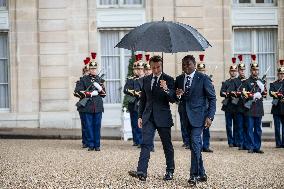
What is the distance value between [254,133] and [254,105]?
60 cm

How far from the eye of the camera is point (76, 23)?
21.8 m

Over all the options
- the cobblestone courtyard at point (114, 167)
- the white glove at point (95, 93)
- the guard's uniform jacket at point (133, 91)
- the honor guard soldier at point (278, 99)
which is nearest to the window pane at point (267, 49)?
the honor guard soldier at point (278, 99)

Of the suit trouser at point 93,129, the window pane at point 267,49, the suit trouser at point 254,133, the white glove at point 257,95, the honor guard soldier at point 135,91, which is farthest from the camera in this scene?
the window pane at point 267,49

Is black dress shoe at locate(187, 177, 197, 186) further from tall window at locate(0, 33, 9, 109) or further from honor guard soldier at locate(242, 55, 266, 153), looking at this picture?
tall window at locate(0, 33, 9, 109)

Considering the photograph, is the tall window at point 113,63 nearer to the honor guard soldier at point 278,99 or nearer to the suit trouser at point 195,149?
the honor guard soldier at point 278,99

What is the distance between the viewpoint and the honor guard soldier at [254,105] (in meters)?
15.6

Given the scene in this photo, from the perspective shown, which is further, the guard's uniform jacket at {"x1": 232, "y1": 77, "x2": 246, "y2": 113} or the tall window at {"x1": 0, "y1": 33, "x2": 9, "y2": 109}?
the tall window at {"x1": 0, "y1": 33, "x2": 9, "y2": 109}

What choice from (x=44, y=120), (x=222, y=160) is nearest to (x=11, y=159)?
(x=222, y=160)

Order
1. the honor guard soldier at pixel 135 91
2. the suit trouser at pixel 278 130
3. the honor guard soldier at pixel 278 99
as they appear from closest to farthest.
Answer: the honor guard soldier at pixel 135 91 → the honor guard soldier at pixel 278 99 → the suit trouser at pixel 278 130

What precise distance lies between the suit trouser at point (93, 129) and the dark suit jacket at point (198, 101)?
5.72 meters

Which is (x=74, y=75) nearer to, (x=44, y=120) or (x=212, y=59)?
(x=44, y=120)

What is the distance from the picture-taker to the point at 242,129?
1673 cm

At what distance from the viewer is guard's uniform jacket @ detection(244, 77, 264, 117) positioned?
15750 mm

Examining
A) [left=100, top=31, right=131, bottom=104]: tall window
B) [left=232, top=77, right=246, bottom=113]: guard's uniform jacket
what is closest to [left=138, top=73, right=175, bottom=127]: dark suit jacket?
[left=232, top=77, right=246, bottom=113]: guard's uniform jacket
